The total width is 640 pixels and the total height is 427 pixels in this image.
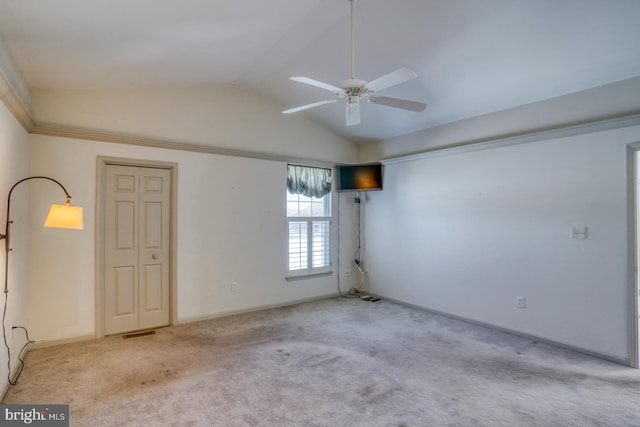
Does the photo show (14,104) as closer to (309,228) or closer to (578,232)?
(309,228)

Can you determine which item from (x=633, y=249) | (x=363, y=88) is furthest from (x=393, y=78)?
(x=633, y=249)

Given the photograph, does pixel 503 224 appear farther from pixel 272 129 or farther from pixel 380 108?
pixel 272 129

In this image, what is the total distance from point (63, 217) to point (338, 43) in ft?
10.2

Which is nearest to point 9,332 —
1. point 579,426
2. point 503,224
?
point 579,426

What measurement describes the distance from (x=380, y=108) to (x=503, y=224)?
2.24 m

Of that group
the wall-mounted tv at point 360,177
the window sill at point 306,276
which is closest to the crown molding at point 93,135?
the wall-mounted tv at point 360,177

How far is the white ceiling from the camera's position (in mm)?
2549

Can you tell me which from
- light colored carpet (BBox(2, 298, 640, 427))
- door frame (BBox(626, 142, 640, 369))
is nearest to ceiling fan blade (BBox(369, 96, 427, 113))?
door frame (BBox(626, 142, 640, 369))

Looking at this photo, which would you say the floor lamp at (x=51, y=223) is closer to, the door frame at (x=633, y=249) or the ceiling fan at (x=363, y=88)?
the ceiling fan at (x=363, y=88)

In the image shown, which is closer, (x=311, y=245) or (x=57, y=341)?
(x=57, y=341)

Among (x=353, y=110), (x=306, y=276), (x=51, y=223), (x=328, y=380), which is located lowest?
(x=328, y=380)

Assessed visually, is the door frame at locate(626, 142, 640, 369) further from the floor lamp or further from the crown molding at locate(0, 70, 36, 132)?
the crown molding at locate(0, 70, 36, 132)

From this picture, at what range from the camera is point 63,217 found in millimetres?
3008

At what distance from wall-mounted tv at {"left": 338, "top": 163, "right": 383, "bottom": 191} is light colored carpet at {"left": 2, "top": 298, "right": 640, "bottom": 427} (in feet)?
8.07
